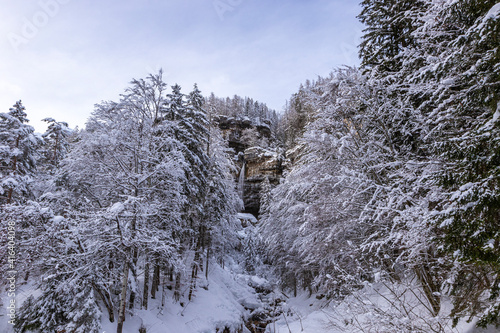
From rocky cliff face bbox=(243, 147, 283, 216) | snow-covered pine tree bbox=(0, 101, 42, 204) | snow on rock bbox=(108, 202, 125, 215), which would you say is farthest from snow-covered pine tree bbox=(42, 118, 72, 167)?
rocky cliff face bbox=(243, 147, 283, 216)

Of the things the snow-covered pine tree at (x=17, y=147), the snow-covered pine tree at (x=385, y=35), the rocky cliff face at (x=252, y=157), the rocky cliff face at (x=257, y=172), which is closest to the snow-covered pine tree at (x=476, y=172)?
the snow-covered pine tree at (x=385, y=35)

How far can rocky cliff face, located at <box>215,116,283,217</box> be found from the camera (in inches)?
2023

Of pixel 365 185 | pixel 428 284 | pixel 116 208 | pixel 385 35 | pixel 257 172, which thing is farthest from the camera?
pixel 257 172

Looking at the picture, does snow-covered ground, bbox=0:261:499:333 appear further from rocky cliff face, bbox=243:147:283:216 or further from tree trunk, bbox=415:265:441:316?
rocky cliff face, bbox=243:147:283:216

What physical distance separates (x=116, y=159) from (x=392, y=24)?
12.8 meters

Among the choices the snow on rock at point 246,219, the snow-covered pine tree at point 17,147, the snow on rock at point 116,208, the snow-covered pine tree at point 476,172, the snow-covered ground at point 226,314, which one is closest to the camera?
the snow-covered pine tree at point 476,172

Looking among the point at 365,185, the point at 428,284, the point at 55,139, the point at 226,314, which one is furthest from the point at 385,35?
the point at 55,139

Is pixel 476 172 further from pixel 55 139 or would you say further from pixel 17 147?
pixel 55 139

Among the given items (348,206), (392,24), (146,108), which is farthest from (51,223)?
(392,24)

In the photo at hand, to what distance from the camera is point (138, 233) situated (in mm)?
9367

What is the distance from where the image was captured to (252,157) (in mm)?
55781

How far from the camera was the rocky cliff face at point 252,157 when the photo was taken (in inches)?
2023

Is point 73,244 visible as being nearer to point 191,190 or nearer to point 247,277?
point 191,190

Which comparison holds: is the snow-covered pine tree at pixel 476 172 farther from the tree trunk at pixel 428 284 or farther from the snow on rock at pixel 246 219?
the snow on rock at pixel 246 219
